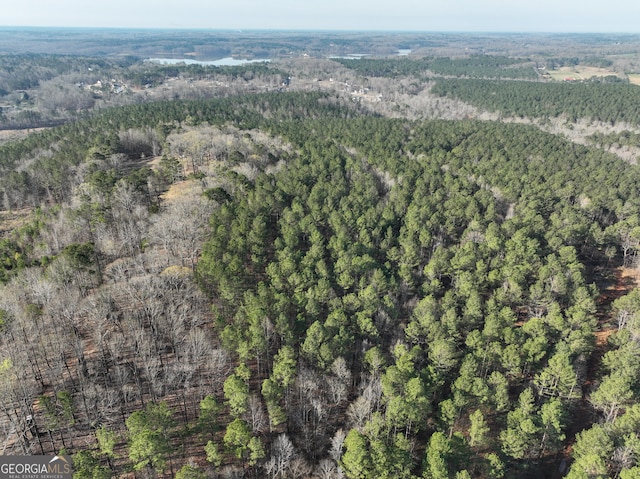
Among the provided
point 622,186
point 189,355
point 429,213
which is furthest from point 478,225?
point 189,355

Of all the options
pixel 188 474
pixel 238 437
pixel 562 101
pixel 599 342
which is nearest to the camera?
pixel 188 474

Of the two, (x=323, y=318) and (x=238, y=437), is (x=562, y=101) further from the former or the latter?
(x=238, y=437)

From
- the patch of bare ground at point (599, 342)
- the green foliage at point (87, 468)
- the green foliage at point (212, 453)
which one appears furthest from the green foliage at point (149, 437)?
the patch of bare ground at point (599, 342)

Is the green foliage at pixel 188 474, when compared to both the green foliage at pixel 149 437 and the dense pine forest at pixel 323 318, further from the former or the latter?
the green foliage at pixel 149 437

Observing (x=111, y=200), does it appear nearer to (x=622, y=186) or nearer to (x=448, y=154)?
(x=448, y=154)

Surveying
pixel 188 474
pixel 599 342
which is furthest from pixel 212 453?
pixel 599 342

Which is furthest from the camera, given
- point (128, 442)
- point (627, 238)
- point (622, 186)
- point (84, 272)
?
point (622, 186)

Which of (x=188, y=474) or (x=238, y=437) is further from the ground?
(x=238, y=437)

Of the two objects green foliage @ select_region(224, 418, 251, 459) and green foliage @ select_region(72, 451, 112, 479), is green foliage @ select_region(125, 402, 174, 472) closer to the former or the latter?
green foliage @ select_region(72, 451, 112, 479)

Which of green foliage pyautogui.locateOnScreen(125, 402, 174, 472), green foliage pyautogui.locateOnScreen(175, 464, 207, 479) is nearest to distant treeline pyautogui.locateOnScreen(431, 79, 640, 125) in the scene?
green foliage pyautogui.locateOnScreen(175, 464, 207, 479)
